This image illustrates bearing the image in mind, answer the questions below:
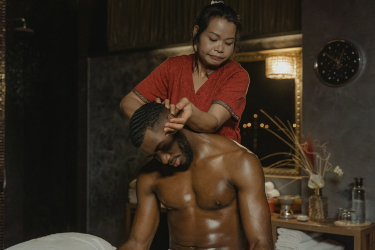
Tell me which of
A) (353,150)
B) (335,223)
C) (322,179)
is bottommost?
(335,223)

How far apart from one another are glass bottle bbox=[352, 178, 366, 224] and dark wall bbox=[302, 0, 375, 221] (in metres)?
0.14

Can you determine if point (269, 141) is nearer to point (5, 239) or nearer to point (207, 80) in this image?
point (207, 80)

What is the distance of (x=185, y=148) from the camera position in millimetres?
1814

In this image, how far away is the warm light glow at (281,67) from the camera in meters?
3.97

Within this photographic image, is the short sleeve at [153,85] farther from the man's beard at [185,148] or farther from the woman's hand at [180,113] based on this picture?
the woman's hand at [180,113]

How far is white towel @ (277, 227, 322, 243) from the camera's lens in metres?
3.25

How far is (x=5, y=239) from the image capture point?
4555 mm

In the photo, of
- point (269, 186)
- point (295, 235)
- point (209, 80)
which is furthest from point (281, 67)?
point (209, 80)

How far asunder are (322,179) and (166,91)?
1771 mm

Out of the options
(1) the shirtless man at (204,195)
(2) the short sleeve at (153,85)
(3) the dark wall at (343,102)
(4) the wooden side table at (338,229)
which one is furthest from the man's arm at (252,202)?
(3) the dark wall at (343,102)

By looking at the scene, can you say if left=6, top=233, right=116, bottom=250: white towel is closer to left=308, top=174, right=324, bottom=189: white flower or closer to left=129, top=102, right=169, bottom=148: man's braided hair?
left=129, top=102, right=169, bottom=148: man's braided hair

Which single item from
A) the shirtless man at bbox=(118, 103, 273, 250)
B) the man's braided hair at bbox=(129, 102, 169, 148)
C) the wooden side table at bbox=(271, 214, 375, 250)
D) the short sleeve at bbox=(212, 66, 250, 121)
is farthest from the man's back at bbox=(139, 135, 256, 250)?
the wooden side table at bbox=(271, 214, 375, 250)

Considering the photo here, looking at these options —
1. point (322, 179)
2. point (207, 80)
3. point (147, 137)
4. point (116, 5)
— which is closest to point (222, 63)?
point (207, 80)

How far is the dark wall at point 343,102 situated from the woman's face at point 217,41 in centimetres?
186
